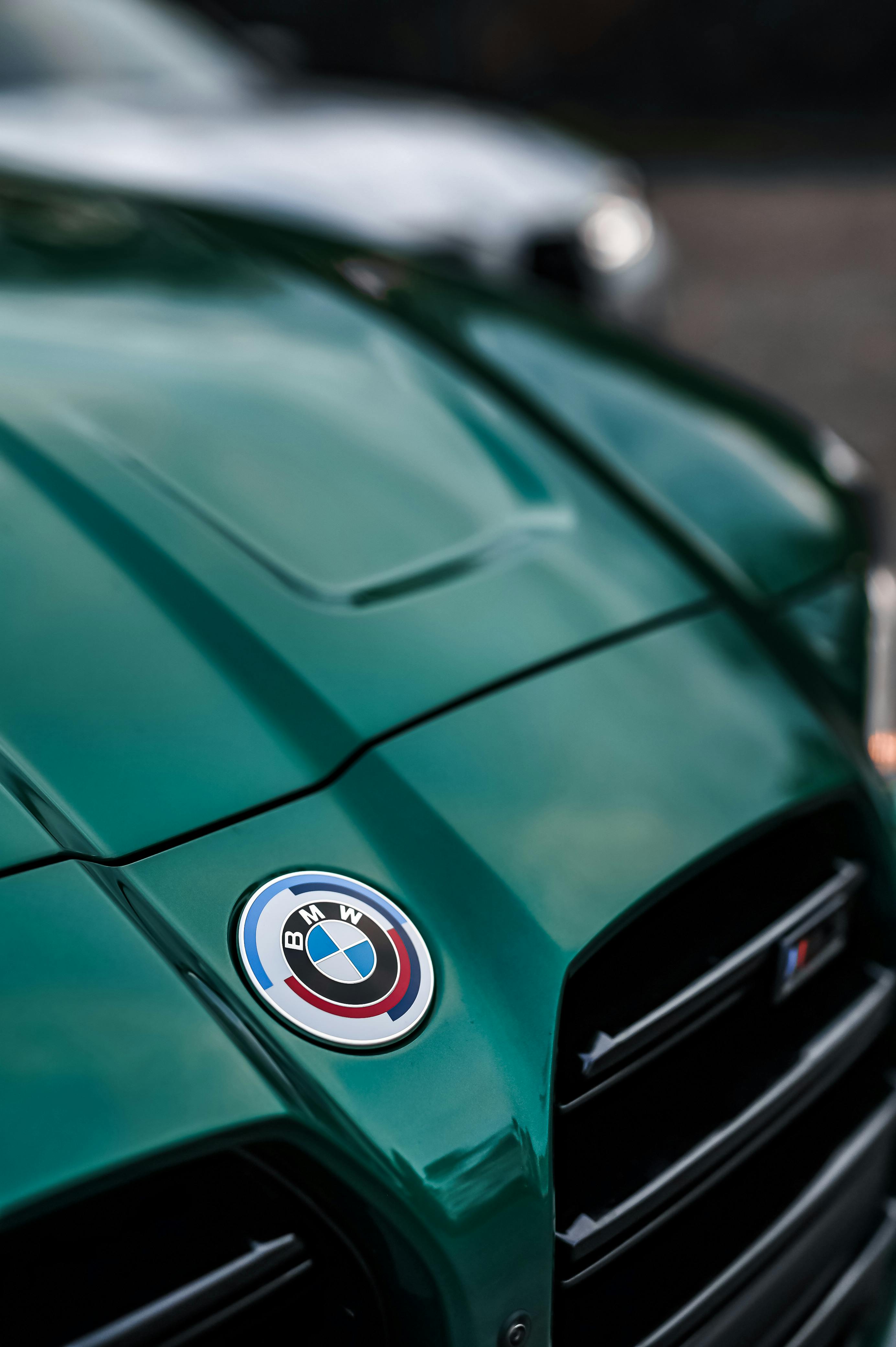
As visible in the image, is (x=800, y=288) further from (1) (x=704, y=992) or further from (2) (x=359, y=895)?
(2) (x=359, y=895)

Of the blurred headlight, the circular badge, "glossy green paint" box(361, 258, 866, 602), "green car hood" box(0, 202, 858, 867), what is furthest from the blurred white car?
the circular badge

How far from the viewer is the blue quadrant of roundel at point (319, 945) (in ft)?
2.75

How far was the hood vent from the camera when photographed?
2.29ft

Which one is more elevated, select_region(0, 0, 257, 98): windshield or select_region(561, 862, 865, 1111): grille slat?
select_region(0, 0, 257, 98): windshield

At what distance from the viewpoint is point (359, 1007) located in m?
0.82

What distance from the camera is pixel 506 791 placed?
99 centimetres

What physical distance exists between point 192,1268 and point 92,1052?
0.46 ft

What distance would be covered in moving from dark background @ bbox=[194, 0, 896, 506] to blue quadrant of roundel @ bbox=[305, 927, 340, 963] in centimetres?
423

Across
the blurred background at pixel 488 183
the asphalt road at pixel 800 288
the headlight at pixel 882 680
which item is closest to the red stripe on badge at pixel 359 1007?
the headlight at pixel 882 680

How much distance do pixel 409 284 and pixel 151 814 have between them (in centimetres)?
109

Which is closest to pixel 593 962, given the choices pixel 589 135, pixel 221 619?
pixel 221 619

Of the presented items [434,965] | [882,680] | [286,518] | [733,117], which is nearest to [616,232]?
[882,680]

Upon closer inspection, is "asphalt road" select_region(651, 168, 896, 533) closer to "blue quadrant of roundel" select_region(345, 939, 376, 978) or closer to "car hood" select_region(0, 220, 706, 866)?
"car hood" select_region(0, 220, 706, 866)

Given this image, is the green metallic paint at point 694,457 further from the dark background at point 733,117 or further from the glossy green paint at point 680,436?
the dark background at point 733,117
